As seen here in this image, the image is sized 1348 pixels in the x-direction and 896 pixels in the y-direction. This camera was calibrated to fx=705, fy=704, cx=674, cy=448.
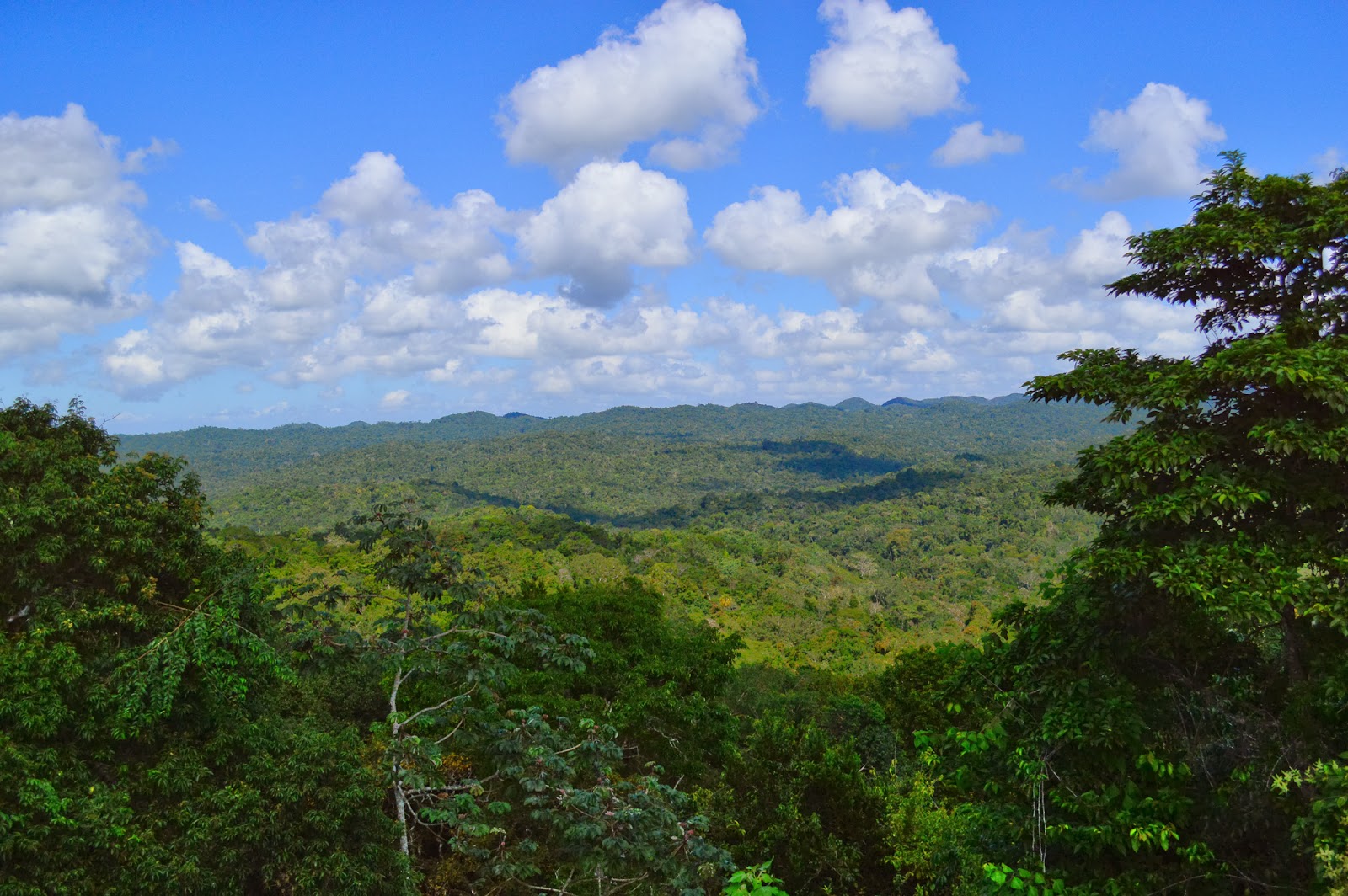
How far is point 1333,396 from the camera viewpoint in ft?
17.0

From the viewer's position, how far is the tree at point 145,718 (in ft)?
21.0

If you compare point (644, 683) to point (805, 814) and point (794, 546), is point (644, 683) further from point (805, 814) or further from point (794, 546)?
point (794, 546)

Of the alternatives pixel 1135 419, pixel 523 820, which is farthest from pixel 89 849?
pixel 1135 419

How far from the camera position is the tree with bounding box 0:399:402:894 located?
21.0 ft

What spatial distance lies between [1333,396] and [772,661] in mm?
47616

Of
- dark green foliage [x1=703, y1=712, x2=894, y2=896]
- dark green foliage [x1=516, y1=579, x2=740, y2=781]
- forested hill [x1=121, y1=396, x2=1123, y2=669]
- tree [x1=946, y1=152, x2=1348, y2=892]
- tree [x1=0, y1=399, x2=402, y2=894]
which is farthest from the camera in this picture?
forested hill [x1=121, y1=396, x2=1123, y2=669]

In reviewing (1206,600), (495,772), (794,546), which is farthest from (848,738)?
(794,546)

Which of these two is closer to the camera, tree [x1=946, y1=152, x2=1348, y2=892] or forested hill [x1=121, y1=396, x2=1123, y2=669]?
tree [x1=946, y1=152, x2=1348, y2=892]

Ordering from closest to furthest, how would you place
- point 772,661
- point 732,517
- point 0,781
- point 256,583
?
point 0,781 < point 256,583 < point 772,661 < point 732,517

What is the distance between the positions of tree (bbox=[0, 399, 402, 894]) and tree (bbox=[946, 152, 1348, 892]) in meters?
6.20

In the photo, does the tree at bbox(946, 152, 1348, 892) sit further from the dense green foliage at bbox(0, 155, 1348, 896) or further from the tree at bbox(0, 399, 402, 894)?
the tree at bbox(0, 399, 402, 894)

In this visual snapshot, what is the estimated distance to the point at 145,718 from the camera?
7.51 metres

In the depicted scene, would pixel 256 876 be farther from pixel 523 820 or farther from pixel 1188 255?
pixel 1188 255

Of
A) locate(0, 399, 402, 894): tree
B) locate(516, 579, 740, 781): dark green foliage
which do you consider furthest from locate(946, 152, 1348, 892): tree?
locate(516, 579, 740, 781): dark green foliage
